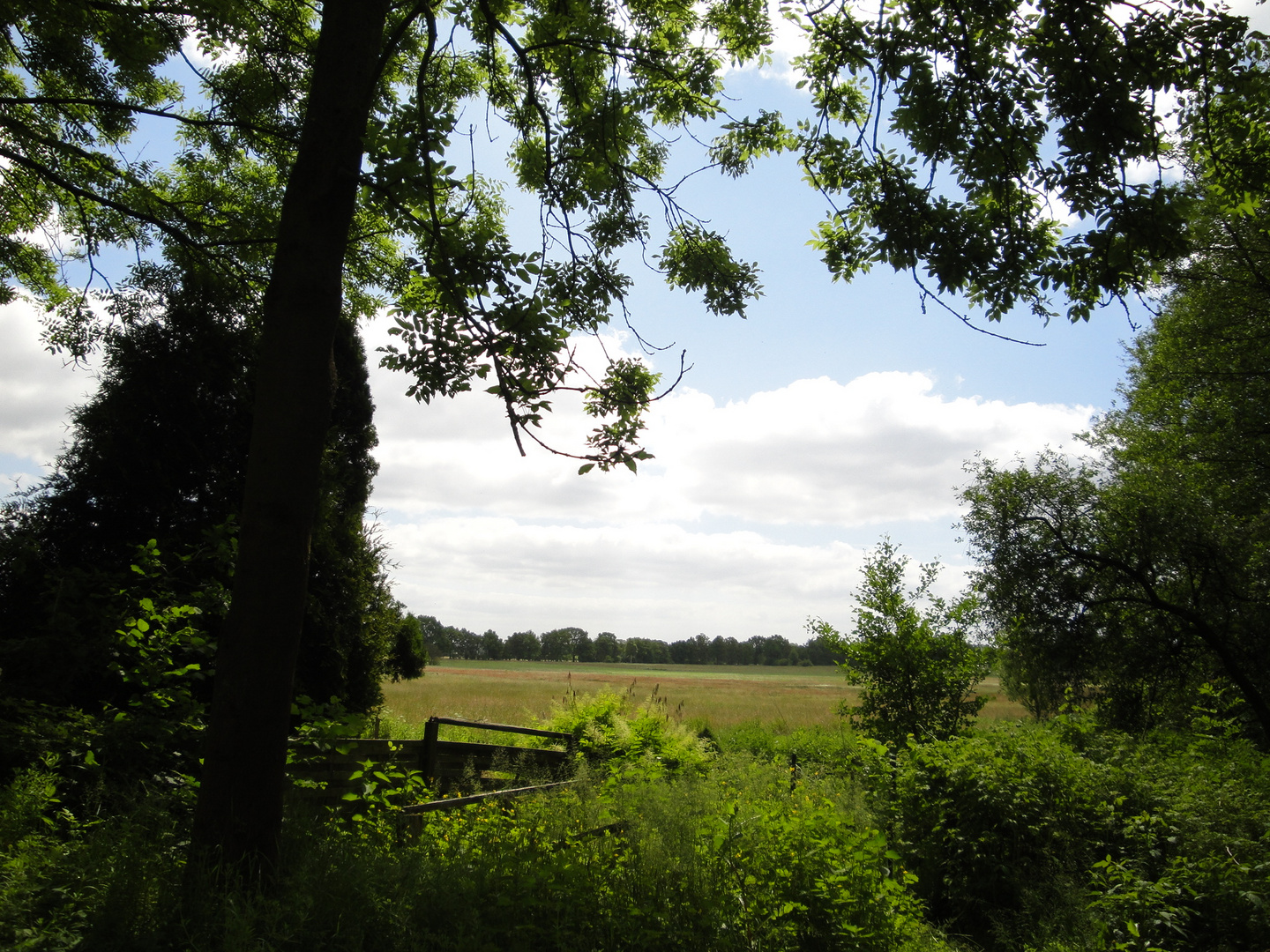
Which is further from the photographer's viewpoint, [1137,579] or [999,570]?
[999,570]

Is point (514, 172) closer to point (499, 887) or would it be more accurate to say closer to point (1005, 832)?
point (499, 887)

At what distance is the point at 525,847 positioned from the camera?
158 inches

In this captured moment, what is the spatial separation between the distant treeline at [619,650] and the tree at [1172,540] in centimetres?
10345

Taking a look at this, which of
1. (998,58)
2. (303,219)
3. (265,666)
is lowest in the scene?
(265,666)

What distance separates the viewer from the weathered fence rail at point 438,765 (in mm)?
5082

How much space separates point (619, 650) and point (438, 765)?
430 ft

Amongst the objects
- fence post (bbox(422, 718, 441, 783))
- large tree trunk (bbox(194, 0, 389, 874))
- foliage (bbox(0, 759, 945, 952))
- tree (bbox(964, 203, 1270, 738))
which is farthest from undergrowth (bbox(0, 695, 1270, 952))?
tree (bbox(964, 203, 1270, 738))

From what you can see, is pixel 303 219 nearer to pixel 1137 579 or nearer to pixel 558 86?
pixel 558 86

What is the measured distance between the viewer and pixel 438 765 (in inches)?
325

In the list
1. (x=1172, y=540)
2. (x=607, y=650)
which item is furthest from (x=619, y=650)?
(x=1172, y=540)

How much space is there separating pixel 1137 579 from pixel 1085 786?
856 cm

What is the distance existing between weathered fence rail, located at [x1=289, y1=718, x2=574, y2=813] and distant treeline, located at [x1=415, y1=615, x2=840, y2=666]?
106m

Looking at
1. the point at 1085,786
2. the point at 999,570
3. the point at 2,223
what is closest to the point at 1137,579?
the point at 999,570

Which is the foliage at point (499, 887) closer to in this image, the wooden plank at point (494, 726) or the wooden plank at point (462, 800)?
the wooden plank at point (462, 800)
